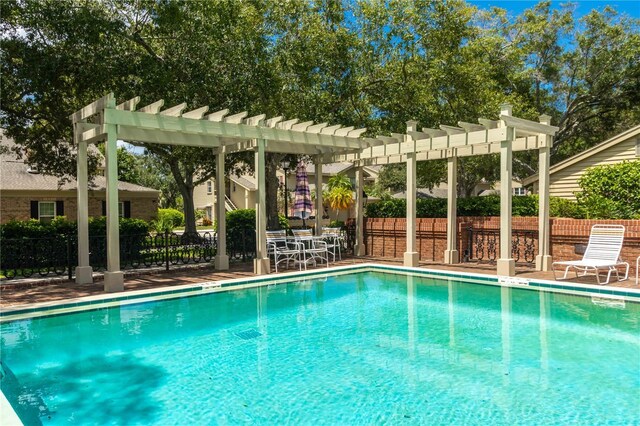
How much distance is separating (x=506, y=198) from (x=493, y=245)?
3.14 m

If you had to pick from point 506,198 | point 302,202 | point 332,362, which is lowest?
point 332,362

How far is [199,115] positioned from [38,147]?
8446mm

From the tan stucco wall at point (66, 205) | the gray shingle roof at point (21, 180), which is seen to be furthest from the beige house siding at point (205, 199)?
the gray shingle roof at point (21, 180)

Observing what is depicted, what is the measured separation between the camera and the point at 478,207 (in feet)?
50.3

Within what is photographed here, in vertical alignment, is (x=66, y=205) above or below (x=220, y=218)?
above

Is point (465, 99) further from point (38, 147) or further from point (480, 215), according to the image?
point (38, 147)

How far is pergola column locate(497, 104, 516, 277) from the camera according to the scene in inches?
436

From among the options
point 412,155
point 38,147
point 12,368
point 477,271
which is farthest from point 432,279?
point 38,147

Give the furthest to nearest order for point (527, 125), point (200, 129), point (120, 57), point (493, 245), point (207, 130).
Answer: point (493, 245) < point (120, 57) < point (527, 125) < point (207, 130) < point (200, 129)

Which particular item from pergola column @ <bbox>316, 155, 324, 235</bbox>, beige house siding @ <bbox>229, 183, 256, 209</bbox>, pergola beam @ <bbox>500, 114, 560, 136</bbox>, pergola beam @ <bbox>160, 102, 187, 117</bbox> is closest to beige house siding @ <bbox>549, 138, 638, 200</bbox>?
pergola beam @ <bbox>500, 114, 560, 136</bbox>

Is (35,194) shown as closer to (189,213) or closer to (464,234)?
(189,213)

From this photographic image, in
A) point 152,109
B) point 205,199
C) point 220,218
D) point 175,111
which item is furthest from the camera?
point 205,199

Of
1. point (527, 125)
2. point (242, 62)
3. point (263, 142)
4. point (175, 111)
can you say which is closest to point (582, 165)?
point (527, 125)

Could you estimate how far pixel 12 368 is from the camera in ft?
19.4
